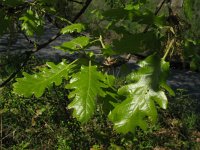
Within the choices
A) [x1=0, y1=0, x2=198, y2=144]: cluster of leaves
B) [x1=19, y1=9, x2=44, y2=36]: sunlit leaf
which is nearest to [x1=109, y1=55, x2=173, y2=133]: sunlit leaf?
[x1=0, y1=0, x2=198, y2=144]: cluster of leaves

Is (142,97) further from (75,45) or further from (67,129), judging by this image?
(67,129)

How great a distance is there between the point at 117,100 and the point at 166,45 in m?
0.29

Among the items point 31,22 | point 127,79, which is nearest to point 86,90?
point 127,79

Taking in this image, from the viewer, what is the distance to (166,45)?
1388mm

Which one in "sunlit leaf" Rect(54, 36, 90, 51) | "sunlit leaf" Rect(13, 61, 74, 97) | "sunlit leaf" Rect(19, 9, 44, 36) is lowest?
"sunlit leaf" Rect(19, 9, 44, 36)

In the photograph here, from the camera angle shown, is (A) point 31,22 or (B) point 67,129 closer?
(A) point 31,22

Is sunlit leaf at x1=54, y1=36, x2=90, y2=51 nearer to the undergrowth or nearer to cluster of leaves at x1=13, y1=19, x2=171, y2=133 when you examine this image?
cluster of leaves at x1=13, y1=19, x2=171, y2=133

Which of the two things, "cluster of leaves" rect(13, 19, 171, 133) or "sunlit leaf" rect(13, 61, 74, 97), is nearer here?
"cluster of leaves" rect(13, 19, 171, 133)

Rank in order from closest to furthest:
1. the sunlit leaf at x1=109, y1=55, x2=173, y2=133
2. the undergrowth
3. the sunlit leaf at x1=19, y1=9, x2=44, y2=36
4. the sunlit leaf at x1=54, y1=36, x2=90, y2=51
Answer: the sunlit leaf at x1=109, y1=55, x2=173, y2=133 → the sunlit leaf at x1=54, y1=36, x2=90, y2=51 → the sunlit leaf at x1=19, y1=9, x2=44, y2=36 → the undergrowth

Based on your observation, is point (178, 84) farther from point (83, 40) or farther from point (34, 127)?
point (83, 40)

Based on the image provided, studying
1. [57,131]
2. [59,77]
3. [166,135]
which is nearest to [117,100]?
[59,77]

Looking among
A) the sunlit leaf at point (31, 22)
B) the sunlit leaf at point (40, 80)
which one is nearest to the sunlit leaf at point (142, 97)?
the sunlit leaf at point (40, 80)

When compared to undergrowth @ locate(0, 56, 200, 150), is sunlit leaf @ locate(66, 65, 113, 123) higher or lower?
higher

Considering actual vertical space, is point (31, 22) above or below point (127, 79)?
below
